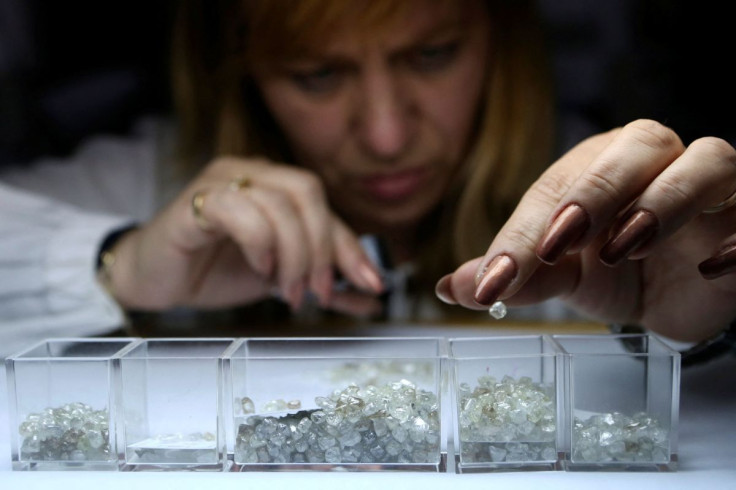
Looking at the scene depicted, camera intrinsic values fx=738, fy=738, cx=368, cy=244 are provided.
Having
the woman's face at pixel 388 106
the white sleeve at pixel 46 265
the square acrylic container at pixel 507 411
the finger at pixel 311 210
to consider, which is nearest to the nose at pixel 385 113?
the woman's face at pixel 388 106

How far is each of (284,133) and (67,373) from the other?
18.3 inches

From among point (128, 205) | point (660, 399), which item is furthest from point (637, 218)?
point (128, 205)

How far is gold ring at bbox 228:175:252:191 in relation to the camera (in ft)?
2.31

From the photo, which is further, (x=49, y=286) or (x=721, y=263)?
(x=49, y=286)

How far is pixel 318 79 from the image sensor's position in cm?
80

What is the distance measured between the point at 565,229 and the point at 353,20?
0.45 m

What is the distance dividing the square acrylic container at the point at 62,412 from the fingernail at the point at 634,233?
30cm

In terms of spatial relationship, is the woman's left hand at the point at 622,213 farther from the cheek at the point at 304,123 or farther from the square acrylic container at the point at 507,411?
the cheek at the point at 304,123

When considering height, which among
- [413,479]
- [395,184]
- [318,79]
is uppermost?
[318,79]

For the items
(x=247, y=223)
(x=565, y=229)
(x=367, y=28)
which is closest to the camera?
(x=565, y=229)

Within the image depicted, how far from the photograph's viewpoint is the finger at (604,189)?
1.32 ft

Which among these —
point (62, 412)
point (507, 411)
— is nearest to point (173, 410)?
point (62, 412)

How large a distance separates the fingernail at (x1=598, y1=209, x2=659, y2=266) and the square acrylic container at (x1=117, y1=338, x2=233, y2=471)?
0.23 metres

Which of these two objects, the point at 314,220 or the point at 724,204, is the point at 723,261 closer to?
the point at 724,204
